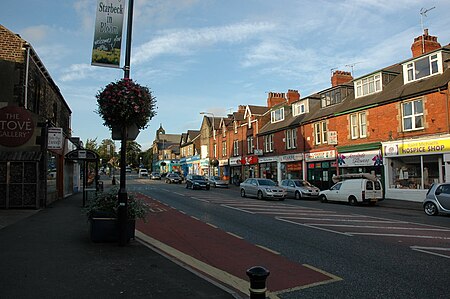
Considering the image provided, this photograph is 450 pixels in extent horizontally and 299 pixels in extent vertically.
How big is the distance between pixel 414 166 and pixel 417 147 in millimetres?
1454

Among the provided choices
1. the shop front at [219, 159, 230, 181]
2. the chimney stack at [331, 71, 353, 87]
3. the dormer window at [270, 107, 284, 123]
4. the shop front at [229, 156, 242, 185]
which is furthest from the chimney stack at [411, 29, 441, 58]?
the shop front at [219, 159, 230, 181]

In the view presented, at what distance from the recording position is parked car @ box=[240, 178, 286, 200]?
81.4ft

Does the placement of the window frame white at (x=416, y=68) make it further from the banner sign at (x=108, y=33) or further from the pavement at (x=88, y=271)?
the pavement at (x=88, y=271)

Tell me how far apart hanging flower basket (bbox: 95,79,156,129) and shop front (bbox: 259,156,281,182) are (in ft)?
Answer: 99.3

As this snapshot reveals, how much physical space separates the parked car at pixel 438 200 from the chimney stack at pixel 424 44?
14.2m

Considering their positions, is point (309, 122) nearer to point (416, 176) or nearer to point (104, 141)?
point (416, 176)

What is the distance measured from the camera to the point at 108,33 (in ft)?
27.5

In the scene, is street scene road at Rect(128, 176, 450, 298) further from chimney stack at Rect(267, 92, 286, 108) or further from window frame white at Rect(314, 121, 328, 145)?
chimney stack at Rect(267, 92, 286, 108)

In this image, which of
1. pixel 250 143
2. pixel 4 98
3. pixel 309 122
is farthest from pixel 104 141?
pixel 4 98

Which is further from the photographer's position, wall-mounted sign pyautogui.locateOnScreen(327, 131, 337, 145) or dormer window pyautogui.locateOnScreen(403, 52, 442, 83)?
wall-mounted sign pyautogui.locateOnScreen(327, 131, 337, 145)

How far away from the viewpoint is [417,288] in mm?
5891

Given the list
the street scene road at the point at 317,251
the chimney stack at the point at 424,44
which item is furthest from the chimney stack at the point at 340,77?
the street scene road at the point at 317,251

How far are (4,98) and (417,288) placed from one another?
57.4 feet

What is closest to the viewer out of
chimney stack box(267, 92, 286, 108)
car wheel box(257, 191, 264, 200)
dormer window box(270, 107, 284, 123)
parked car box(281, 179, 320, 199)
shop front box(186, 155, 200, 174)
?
A: car wheel box(257, 191, 264, 200)
